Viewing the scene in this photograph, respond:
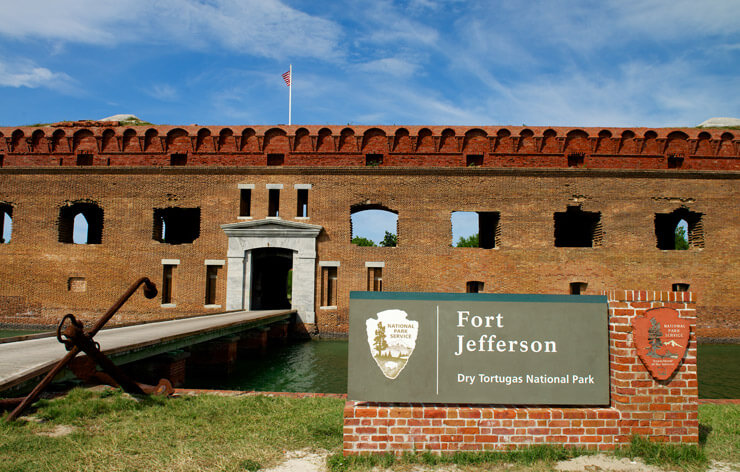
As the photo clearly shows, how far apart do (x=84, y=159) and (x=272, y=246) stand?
8.61m

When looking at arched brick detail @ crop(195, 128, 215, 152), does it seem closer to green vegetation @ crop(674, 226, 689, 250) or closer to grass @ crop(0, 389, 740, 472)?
grass @ crop(0, 389, 740, 472)

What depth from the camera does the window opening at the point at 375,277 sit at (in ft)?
53.8

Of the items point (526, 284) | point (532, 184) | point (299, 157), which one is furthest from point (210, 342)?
point (532, 184)

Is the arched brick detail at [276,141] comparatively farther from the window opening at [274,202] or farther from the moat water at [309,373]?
the moat water at [309,373]

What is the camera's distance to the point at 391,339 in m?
4.41

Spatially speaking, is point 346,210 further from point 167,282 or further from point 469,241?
point 469,241

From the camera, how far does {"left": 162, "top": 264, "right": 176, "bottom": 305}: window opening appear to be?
16.7 m

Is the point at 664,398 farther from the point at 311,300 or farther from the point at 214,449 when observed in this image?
the point at 311,300

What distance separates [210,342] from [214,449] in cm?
728

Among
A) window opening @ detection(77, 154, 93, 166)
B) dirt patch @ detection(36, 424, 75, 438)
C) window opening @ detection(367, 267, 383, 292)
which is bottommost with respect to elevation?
dirt patch @ detection(36, 424, 75, 438)

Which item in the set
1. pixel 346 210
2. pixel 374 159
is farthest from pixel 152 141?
pixel 374 159

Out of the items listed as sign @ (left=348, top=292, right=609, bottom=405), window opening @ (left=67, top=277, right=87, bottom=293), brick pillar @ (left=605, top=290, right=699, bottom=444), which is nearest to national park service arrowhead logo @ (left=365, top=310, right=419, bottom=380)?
sign @ (left=348, top=292, right=609, bottom=405)

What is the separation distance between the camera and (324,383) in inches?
373

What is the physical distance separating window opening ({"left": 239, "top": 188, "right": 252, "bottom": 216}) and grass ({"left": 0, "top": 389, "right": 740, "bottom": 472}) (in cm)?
1136
